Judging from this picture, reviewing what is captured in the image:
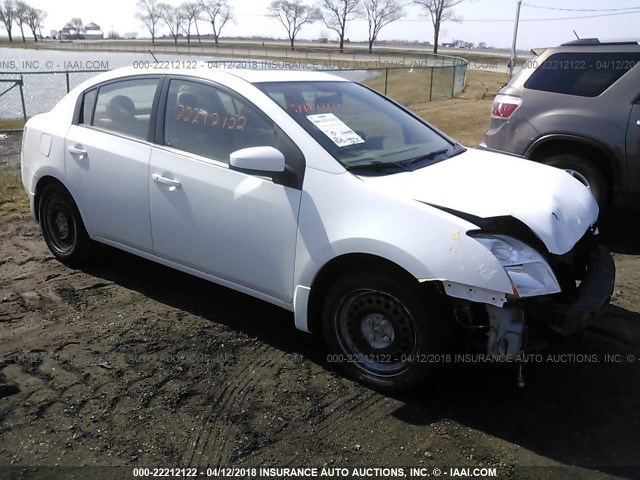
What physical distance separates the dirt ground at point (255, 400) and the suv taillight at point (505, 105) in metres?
2.64

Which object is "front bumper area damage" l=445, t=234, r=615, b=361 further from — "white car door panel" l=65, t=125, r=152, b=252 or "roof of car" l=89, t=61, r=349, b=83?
"white car door panel" l=65, t=125, r=152, b=252

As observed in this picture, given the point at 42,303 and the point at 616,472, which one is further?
the point at 42,303

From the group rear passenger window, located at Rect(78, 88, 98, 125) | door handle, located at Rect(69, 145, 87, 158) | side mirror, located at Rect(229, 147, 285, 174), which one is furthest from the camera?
rear passenger window, located at Rect(78, 88, 98, 125)

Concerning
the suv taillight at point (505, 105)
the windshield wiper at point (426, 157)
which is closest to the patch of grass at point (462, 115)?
the suv taillight at point (505, 105)

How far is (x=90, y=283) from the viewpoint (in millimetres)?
4559

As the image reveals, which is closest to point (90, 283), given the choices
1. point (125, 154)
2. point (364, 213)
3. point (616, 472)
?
point (125, 154)

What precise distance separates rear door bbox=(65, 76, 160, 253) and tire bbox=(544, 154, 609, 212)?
13.6ft

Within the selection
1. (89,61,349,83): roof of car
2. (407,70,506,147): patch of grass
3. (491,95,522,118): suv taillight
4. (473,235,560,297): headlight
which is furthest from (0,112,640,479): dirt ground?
(407,70,506,147): patch of grass

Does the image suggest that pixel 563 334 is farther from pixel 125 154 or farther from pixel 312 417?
pixel 125 154

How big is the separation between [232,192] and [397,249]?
3.77 ft

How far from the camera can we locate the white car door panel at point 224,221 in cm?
328

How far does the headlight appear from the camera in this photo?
2648 millimetres

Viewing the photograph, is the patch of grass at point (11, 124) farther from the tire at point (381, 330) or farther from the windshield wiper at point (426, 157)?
the tire at point (381, 330)

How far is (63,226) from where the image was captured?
4762 millimetres
